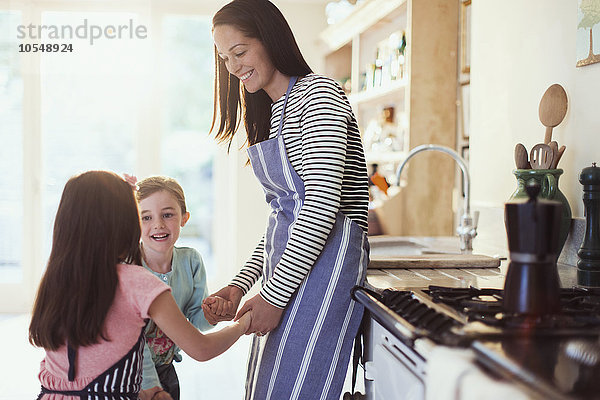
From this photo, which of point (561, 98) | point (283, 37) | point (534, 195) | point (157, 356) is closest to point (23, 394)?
point (157, 356)

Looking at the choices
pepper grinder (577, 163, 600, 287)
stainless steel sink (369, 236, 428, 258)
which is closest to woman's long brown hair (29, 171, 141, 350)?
pepper grinder (577, 163, 600, 287)

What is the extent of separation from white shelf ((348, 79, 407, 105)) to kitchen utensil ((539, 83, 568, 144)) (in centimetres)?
171

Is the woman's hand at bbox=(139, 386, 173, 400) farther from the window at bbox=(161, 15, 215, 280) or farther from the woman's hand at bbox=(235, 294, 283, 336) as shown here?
the window at bbox=(161, 15, 215, 280)

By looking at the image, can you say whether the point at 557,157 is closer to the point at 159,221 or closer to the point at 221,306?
the point at 221,306

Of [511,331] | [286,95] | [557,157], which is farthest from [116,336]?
[557,157]

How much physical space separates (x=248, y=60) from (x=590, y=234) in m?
0.91

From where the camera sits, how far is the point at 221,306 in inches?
58.3

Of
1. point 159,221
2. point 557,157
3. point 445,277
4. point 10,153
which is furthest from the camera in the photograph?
point 10,153

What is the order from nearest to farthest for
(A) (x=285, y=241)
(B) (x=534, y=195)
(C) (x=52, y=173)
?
(B) (x=534, y=195)
(A) (x=285, y=241)
(C) (x=52, y=173)

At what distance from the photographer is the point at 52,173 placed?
5.68m

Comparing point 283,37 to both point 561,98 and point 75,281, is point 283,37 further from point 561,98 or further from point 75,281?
point 561,98

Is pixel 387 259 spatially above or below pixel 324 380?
above

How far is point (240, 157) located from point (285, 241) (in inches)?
172

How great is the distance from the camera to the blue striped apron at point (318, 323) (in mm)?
→ 1365
